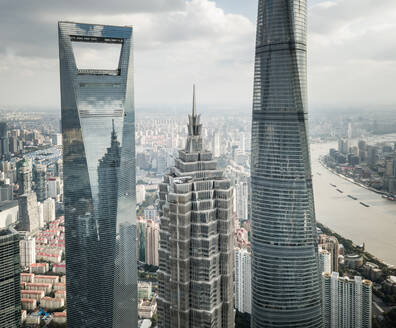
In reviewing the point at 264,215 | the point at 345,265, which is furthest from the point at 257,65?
the point at 345,265

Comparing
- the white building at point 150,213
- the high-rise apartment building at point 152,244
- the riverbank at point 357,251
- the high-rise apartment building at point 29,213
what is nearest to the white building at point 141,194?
the white building at point 150,213

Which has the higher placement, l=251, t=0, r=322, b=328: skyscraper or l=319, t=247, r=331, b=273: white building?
l=251, t=0, r=322, b=328: skyscraper

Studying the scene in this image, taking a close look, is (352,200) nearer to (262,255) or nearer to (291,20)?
(262,255)

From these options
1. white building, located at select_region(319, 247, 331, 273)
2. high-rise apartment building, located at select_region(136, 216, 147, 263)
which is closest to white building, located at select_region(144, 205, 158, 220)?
high-rise apartment building, located at select_region(136, 216, 147, 263)

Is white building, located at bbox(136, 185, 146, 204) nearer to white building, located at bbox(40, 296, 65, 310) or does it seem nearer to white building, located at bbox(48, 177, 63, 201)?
white building, located at bbox(48, 177, 63, 201)

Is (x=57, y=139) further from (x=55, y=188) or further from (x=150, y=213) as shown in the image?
(x=150, y=213)

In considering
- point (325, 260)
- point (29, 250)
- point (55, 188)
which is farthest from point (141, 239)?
point (325, 260)
